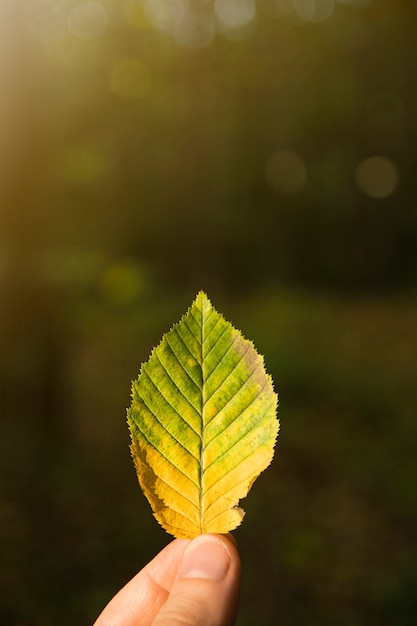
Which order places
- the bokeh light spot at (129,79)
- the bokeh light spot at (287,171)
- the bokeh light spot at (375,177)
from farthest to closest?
1. the bokeh light spot at (287,171)
2. the bokeh light spot at (375,177)
3. the bokeh light spot at (129,79)

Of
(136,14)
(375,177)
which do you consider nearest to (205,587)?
(136,14)

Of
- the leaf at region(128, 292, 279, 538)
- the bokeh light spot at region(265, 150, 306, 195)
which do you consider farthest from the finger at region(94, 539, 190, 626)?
the bokeh light spot at region(265, 150, 306, 195)

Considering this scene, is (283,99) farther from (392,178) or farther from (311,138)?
(392,178)

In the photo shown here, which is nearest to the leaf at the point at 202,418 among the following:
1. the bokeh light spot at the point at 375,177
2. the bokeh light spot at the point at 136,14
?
the bokeh light spot at the point at 136,14

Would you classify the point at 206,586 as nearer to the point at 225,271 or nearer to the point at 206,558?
the point at 206,558

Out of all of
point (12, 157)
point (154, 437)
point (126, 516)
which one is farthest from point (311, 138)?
point (154, 437)

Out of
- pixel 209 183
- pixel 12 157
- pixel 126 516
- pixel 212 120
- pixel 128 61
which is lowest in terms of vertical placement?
pixel 126 516

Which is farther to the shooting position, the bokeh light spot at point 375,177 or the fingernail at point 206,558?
the bokeh light spot at point 375,177

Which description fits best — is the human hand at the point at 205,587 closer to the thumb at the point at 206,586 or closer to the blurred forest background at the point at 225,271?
the thumb at the point at 206,586
